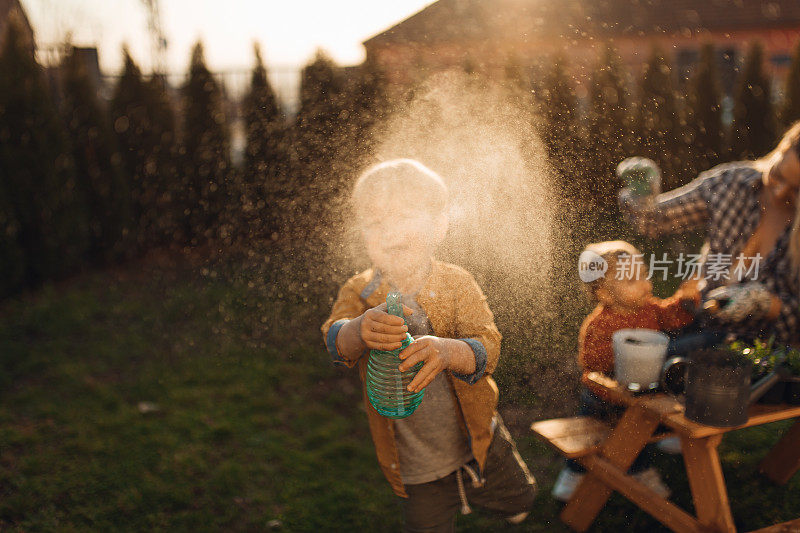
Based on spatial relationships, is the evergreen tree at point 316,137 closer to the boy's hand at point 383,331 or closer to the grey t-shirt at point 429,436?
the grey t-shirt at point 429,436

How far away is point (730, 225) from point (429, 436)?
1584 millimetres

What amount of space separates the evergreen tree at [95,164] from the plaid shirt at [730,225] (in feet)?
16.8

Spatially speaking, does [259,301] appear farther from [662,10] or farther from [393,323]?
[662,10]

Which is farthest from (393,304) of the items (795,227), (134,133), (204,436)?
(134,133)

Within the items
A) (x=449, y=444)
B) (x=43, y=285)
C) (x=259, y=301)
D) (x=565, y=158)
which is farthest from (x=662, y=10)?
(x=449, y=444)

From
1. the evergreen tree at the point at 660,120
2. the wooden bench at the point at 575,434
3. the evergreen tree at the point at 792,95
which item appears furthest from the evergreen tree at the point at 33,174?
the evergreen tree at the point at 792,95

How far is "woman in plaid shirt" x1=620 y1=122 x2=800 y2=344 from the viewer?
204 centimetres

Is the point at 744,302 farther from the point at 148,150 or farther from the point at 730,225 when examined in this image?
the point at 148,150

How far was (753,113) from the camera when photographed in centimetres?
729

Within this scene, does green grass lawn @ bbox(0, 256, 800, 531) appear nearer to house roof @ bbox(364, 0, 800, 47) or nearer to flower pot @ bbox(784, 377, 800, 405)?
flower pot @ bbox(784, 377, 800, 405)

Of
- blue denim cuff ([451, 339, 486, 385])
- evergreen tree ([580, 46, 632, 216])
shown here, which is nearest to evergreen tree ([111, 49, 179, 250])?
evergreen tree ([580, 46, 632, 216])

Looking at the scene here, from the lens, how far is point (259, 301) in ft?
15.8

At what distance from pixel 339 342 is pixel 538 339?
2.77 metres

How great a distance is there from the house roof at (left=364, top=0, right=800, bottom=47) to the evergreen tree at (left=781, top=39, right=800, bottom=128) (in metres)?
2.78
